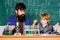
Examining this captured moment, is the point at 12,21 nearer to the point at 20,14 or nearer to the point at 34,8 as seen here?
the point at 20,14

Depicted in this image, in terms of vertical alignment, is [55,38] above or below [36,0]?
below

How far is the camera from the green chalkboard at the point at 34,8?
8.99ft

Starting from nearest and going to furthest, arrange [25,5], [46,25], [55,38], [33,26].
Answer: [55,38], [46,25], [33,26], [25,5]

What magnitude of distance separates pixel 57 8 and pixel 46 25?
519 millimetres

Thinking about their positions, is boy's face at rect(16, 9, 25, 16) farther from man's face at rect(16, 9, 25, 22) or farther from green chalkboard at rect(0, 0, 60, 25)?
green chalkboard at rect(0, 0, 60, 25)

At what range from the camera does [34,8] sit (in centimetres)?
276

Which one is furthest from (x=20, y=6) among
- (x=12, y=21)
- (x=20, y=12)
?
(x=12, y=21)

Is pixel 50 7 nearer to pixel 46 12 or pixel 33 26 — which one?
pixel 46 12

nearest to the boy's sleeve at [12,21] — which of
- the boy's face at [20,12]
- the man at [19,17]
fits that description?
the man at [19,17]

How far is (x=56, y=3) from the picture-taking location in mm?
2754

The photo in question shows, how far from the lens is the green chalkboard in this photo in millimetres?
2740

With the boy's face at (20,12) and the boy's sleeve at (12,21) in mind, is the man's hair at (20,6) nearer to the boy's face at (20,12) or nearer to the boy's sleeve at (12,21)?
the boy's face at (20,12)

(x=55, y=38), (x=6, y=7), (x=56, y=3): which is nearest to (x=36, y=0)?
(x=56, y=3)

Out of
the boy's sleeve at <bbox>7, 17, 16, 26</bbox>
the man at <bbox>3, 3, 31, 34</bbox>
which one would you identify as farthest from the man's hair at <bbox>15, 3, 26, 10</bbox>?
the boy's sleeve at <bbox>7, 17, 16, 26</bbox>
